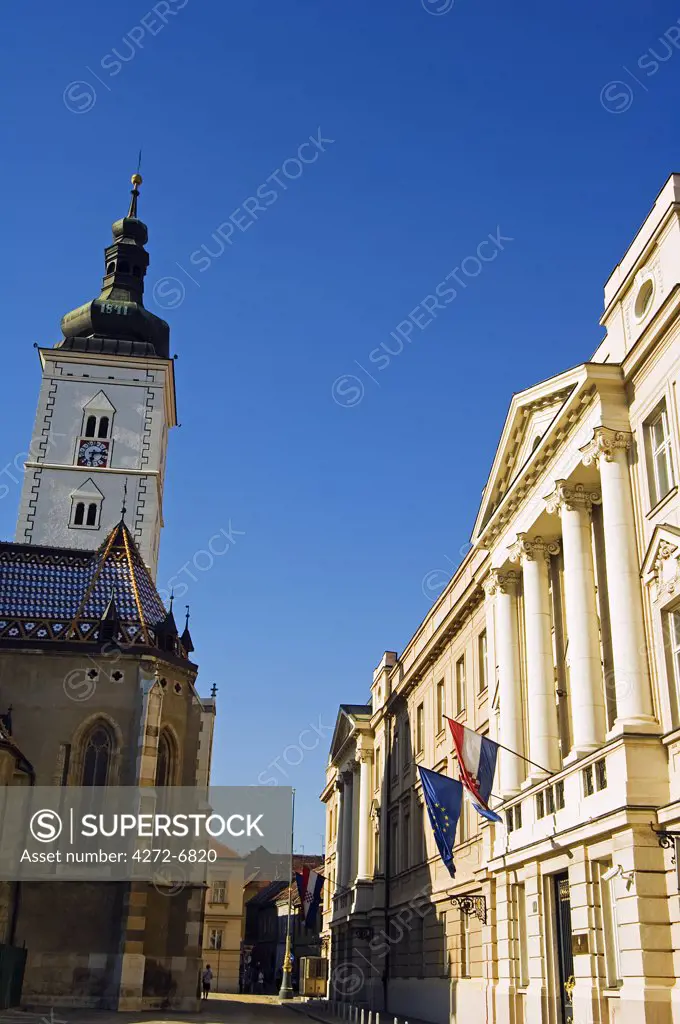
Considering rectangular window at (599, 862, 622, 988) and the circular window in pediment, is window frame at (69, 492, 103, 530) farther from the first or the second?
rectangular window at (599, 862, 622, 988)

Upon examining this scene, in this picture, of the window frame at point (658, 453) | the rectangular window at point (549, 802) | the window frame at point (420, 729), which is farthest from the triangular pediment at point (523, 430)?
the window frame at point (420, 729)

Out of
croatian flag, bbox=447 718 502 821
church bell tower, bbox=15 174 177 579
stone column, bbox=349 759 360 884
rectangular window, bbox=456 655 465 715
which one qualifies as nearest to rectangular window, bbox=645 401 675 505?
croatian flag, bbox=447 718 502 821

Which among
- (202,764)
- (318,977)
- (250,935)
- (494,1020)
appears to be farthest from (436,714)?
(250,935)

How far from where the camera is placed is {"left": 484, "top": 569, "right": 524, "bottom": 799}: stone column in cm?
2695

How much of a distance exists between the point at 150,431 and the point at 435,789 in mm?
37225

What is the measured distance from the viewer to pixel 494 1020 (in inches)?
995

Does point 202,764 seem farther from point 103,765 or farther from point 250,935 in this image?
point 250,935

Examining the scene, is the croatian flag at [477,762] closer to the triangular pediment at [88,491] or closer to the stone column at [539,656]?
the stone column at [539,656]

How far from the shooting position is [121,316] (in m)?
63.4

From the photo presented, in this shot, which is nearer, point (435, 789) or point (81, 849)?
point (435, 789)

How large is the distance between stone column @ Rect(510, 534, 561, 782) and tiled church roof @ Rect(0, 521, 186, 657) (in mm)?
17733

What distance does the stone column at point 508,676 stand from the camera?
1061 inches

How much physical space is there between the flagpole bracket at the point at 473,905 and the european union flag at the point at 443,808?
5.56ft

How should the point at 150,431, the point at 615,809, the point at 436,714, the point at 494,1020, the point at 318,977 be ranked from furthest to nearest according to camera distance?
the point at 318,977 → the point at 150,431 → the point at 436,714 → the point at 494,1020 → the point at 615,809
